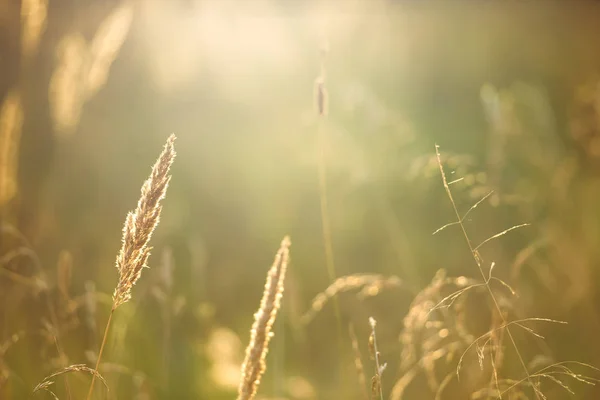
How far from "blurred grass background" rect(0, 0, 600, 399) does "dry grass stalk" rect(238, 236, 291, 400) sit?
0.64 meters

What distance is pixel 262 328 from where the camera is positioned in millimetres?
877

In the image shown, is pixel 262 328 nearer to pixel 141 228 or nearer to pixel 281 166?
pixel 141 228

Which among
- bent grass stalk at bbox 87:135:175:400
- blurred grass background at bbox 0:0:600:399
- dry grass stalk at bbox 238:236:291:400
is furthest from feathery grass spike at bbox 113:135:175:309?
blurred grass background at bbox 0:0:600:399

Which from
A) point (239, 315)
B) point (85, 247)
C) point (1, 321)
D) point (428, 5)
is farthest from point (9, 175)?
point (428, 5)

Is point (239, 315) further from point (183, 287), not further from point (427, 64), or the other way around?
point (427, 64)

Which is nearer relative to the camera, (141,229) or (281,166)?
(141,229)

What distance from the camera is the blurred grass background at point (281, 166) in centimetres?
210

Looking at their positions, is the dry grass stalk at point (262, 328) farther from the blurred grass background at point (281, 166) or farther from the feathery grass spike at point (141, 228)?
the blurred grass background at point (281, 166)

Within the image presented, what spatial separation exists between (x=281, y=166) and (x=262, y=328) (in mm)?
2606

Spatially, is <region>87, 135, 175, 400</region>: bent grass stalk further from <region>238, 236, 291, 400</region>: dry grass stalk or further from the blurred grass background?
the blurred grass background

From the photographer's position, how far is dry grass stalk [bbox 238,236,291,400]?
34.3 inches

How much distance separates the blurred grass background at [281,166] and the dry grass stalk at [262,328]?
25.2 inches

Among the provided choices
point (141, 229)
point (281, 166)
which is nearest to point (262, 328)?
point (141, 229)

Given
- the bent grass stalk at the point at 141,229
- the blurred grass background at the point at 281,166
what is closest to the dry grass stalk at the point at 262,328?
the bent grass stalk at the point at 141,229
